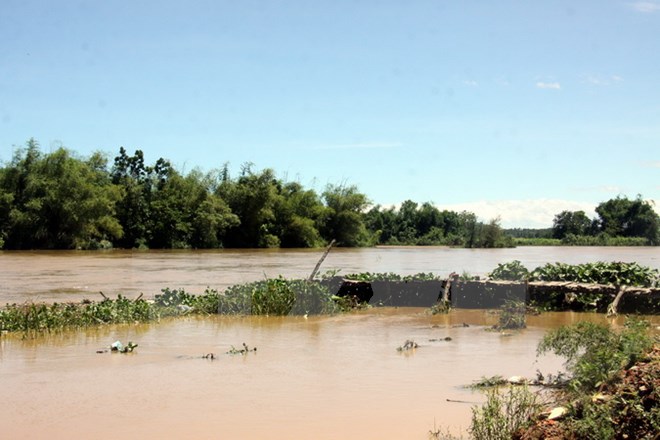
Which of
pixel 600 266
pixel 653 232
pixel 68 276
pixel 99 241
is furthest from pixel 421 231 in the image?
pixel 600 266

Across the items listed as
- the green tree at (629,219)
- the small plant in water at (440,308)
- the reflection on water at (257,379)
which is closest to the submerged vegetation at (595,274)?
the small plant in water at (440,308)

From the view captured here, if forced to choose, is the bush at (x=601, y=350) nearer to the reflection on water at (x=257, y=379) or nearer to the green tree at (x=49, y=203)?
the reflection on water at (x=257, y=379)

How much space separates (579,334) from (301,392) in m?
3.24

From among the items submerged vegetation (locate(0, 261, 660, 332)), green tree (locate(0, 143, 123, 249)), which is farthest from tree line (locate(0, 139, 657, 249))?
submerged vegetation (locate(0, 261, 660, 332))

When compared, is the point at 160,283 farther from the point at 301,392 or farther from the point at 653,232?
the point at 653,232

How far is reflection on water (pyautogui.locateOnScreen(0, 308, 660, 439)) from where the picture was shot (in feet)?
22.8

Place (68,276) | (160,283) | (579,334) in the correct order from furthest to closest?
(68,276), (160,283), (579,334)

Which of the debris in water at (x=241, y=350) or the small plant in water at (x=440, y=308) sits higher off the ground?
the small plant in water at (x=440, y=308)

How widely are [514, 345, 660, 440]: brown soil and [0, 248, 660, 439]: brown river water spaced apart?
133 cm

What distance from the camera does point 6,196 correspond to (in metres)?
47.0

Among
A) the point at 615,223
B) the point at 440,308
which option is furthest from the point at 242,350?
the point at 615,223

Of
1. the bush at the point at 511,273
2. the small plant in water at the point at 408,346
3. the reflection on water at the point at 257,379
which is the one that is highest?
the bush at the point at 511,273

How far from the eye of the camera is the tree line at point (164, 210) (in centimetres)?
4812

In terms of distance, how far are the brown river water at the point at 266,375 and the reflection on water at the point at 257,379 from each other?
0.06 ft
